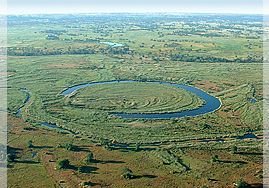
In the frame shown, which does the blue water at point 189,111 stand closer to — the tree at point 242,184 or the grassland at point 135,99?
the grassland at point 135,99

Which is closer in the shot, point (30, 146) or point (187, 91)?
point (30, 146)

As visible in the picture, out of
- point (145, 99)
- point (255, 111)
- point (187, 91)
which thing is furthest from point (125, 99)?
point (255, 111)

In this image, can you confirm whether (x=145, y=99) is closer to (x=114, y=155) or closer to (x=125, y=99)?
(x=125, y=99)

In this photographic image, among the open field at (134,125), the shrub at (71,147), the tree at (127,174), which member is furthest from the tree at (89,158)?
the tree at (127,174)

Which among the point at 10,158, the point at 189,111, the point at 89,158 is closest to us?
the point at 10,158

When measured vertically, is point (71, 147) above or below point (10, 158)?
above

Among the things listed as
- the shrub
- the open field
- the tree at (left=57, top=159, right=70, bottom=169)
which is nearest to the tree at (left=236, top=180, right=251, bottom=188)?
the open field

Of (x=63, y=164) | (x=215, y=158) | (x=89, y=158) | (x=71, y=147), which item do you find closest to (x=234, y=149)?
(x=215, y=158)

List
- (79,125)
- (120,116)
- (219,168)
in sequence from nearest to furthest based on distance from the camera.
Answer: (219,168), (79,125), (120,116)

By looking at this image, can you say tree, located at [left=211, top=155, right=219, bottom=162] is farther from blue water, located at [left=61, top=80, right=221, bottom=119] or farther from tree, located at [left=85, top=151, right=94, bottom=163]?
blue water, located at [left=61, top=80, right=221, bottom=119]

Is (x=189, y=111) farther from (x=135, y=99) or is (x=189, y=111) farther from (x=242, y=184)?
(x=242, y=184)
